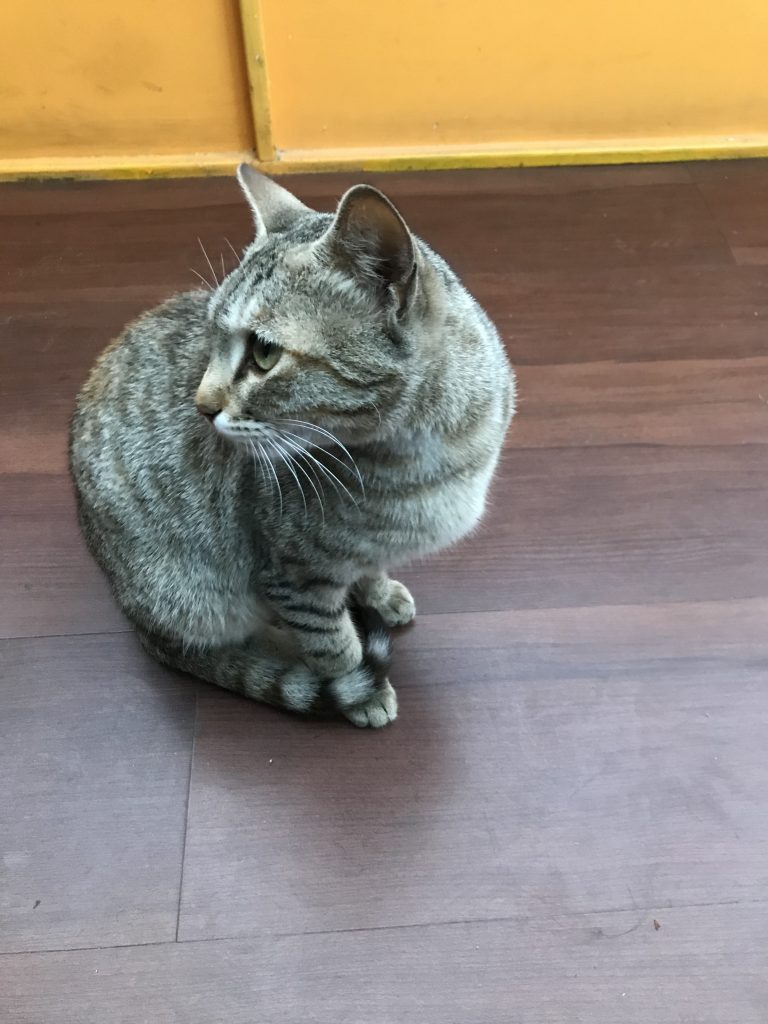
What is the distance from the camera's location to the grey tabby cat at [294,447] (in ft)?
2.58

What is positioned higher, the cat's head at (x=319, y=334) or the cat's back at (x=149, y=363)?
the cat's head at (x=319, y=334)

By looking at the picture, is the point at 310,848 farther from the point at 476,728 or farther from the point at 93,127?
the point at 93,127

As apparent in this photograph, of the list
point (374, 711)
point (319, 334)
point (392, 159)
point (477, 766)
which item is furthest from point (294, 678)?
point (392, 159)

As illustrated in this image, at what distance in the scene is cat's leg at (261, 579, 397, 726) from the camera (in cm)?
104

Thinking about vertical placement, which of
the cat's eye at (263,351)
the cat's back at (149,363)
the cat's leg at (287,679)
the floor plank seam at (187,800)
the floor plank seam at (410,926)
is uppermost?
the cat's eye at (263,351)

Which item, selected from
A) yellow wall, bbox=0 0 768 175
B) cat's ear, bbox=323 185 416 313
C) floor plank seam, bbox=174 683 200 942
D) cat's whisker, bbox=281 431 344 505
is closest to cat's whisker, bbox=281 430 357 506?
cat's whisker, bbox=281 431 344 505

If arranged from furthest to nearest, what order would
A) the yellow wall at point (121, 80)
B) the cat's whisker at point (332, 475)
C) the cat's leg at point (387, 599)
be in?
1. the yellow wall at point (121, 80)
2. the cat's leg at point (387, 599)
3. the cat's whisker at point (332, 475)

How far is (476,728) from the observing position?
1.16 m

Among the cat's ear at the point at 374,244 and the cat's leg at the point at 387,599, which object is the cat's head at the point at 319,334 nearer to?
the cat's ear at the point at 374,244

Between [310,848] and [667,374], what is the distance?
1081mm

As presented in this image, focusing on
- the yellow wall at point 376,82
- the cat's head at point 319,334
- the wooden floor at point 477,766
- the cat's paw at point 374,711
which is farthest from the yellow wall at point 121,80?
the cat's paw at point 374,711

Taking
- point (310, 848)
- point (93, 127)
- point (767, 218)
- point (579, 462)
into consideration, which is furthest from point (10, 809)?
point (767, 218)

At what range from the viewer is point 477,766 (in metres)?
1.13

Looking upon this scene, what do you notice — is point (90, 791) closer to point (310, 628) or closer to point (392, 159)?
point (310, 628)
